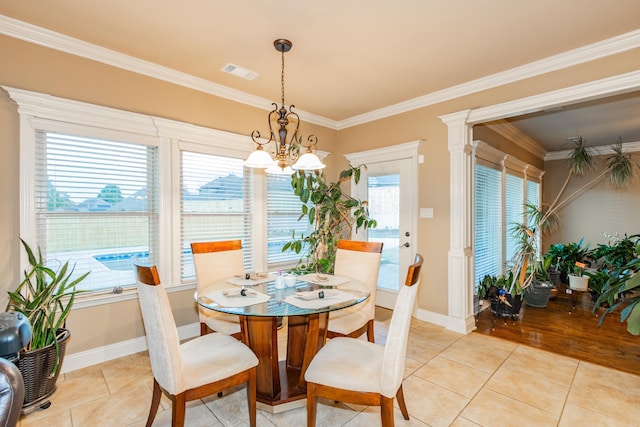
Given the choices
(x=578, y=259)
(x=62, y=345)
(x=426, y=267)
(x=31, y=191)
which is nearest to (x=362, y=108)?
(x=426, y=267)

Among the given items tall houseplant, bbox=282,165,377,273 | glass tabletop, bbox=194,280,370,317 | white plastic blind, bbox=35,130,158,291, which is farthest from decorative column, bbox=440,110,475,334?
white plastic blind, bbox=35,130,158,291

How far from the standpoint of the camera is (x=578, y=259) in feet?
17.3

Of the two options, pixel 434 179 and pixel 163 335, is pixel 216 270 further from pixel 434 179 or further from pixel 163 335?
pixel 434 179

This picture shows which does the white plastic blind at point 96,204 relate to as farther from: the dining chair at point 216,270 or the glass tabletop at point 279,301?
the glass tabletop at point 279,301

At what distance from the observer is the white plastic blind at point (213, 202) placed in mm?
3273

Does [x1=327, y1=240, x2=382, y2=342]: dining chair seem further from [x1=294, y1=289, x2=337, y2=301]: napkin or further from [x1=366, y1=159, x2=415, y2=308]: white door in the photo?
[x1=366, y1=159, x2=415, y2=308]: white door

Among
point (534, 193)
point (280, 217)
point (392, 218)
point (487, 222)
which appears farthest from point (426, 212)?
point (534, 193)

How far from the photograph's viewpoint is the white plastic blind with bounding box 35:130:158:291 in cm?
252

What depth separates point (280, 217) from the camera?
420 centimetres

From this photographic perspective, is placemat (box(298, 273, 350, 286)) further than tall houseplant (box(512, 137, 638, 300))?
No

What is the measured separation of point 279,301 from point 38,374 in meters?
1.69

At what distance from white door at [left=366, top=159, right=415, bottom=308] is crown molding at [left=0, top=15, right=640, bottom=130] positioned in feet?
2.67

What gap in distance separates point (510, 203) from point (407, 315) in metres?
4.64

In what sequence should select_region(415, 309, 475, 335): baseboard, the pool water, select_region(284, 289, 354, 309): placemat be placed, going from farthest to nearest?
1. select_region(415, 309, 475, 335): baseboard
2. the pool water
3. select_region(284, 289, 354, 309): placemat
